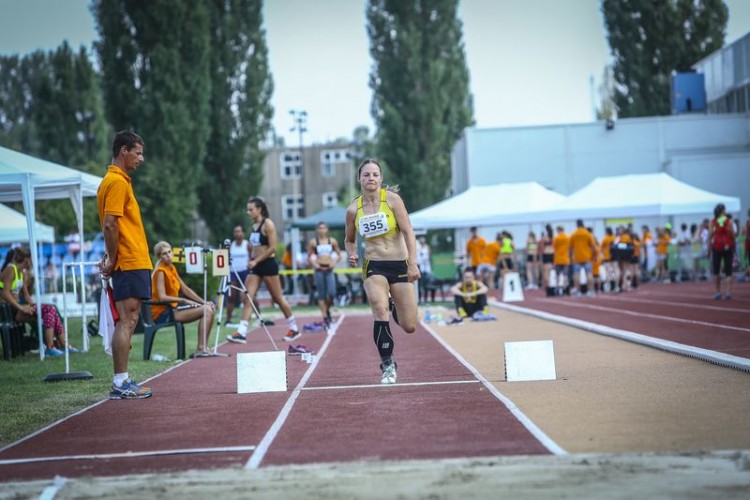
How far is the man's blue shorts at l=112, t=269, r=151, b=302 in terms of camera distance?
9375mm

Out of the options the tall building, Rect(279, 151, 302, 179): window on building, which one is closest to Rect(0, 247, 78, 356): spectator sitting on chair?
the tall building

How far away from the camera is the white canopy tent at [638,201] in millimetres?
29188

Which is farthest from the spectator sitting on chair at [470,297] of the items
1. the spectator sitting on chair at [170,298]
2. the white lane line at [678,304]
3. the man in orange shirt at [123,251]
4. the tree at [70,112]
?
the tree at [70,112]

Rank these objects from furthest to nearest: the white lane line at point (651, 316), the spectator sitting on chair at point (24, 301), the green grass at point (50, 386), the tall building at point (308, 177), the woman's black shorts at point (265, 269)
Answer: the tall building at point (308, 177), the woman's black shorts at point (265, 269), the spectator sitting on chair at point (24, 301), the white lane line at point (651, 316), the green grass at point (50, 386)

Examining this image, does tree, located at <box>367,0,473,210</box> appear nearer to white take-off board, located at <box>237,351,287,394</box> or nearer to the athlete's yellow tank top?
the athlete's yellow tank top

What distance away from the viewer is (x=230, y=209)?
47594 millimetres

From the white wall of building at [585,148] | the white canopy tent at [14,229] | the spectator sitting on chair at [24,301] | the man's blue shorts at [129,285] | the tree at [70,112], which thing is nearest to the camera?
the man's blue shorts at [129,285]

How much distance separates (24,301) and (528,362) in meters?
10.1

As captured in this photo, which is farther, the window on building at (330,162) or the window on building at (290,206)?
the window on building at (330,162)

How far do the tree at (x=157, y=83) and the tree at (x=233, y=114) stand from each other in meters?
3.18

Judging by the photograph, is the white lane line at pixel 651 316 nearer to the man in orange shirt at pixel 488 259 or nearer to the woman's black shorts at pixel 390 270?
the man in orange shirt at pixel 488 259

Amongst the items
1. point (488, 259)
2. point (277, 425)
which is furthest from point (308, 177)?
point (277, 425)

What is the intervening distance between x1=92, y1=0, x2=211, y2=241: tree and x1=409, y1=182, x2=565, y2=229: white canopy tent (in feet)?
49.4

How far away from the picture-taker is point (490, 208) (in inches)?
1201
